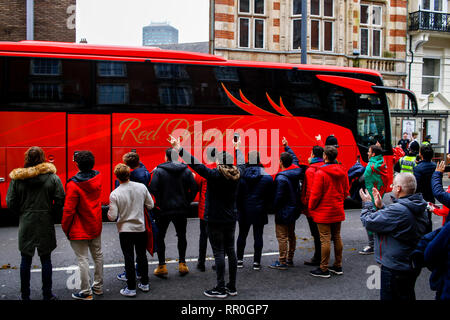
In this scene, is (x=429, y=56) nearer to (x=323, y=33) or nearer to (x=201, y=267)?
(x=323, y=33)

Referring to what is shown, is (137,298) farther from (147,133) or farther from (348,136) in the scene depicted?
(348,136)

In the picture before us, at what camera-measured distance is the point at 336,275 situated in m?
6.20

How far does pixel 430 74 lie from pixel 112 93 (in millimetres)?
20254

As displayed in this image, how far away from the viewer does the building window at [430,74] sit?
2420cm

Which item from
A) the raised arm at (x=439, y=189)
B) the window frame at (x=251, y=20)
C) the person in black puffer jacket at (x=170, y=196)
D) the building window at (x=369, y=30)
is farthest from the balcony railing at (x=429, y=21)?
the person in black puffer jacket at (x=170, y=196)

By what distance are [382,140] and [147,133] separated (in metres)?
6.34

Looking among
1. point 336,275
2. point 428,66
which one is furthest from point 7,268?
point 428,66

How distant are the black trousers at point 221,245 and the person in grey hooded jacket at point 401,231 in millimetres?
1848

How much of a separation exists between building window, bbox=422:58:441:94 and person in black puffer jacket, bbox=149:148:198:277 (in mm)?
21709

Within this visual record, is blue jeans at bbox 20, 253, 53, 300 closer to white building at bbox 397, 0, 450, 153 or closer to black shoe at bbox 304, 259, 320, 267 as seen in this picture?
black shoe at bbox 304, 259, 320, 267

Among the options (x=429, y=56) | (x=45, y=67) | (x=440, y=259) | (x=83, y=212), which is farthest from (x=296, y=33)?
(x=440, y=259)

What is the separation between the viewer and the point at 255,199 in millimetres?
6410

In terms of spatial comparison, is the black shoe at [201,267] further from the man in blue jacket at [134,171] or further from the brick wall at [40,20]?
the brick wall at [40,20]

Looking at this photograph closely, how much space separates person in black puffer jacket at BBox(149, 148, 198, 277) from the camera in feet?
19.8
